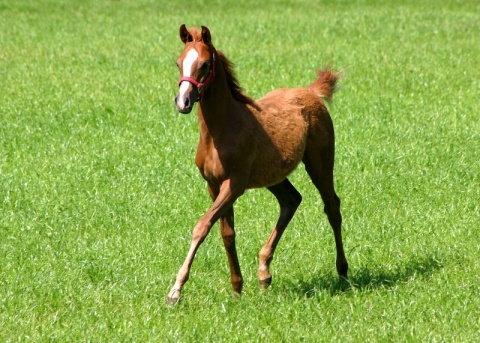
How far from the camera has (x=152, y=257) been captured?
8305mm

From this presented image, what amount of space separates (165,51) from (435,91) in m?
5.93

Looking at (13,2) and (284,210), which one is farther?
(13,2)

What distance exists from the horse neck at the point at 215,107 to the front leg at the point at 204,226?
0.42 metres

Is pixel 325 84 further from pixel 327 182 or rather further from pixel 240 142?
pixel 240 142

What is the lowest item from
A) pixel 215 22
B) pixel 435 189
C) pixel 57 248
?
pixel 215 22

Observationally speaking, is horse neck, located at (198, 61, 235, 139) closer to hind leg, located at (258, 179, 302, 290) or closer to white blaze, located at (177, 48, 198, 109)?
white blaze, located at (177, 48, 198, 109)

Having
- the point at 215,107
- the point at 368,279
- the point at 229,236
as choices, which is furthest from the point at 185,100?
the point at 368,279

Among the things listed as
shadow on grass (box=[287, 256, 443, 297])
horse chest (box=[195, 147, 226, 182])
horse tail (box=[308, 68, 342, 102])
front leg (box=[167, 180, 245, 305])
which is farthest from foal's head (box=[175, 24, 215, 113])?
horse tail (box=[308, 68, 342, 102])

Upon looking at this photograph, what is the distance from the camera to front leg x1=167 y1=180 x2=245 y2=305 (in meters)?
6.74

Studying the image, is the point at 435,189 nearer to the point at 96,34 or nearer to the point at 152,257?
the point at 152,257

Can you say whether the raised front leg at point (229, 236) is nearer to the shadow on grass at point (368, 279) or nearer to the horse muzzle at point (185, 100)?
the shadow on grass at point (368, 279)

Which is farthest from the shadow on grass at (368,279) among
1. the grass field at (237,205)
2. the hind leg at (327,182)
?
the hind leg at (327,182)

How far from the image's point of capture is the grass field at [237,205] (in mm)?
6848

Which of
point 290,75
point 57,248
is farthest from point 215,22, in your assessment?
point 57,248
